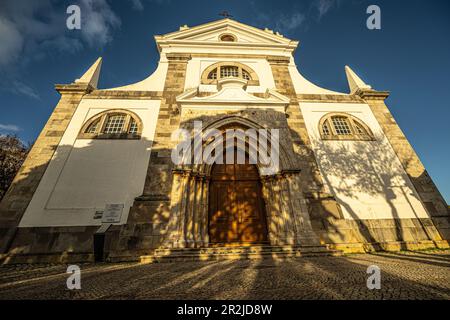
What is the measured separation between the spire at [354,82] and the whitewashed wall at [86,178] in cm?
1139

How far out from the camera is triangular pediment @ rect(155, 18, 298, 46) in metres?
12.2

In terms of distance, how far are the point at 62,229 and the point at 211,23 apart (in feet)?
47.6

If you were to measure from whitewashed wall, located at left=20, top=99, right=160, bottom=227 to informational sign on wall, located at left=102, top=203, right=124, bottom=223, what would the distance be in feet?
0.51

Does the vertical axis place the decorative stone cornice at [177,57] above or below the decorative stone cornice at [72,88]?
above

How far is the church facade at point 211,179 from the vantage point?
6297mm

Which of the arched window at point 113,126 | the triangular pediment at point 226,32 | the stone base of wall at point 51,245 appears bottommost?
the stone base of wall at point 51,245

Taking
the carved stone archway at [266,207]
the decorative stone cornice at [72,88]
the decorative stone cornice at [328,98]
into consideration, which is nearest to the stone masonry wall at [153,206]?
the carved stone archway at [266,207]

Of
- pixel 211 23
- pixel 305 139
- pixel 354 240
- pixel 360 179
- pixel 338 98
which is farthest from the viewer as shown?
pixel 211 23

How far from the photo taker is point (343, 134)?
360 inches

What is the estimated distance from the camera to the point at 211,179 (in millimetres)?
7891

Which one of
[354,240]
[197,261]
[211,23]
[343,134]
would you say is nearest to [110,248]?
[197,261]

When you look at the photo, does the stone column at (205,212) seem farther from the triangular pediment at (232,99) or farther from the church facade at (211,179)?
the triangular pediment at (232,99)

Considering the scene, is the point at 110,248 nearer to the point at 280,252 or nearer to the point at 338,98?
the point at 280,252

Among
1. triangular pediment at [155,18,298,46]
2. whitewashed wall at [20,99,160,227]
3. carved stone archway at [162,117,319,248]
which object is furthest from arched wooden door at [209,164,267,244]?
triangular pediment at [155,18,298,46]
